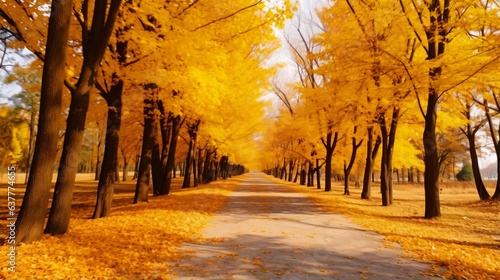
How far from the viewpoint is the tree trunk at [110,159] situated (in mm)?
8984

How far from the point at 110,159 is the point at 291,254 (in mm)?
5958

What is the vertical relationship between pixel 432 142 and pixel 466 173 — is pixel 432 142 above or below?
above

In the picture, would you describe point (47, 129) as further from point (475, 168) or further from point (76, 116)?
point (475, 168)

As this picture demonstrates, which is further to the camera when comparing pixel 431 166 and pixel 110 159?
pixel 431 166

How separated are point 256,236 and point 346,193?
51.5ft

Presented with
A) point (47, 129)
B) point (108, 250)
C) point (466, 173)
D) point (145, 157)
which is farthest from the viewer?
point (466, 173)

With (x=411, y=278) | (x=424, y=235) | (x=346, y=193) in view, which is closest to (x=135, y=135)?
(x=346, y=193)

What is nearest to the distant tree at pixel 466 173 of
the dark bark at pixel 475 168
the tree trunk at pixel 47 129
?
the dark bark at pixel 475 168

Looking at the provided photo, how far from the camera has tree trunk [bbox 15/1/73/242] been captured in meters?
5.31

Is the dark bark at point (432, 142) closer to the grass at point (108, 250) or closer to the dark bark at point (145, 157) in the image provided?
the grass at point (108, 250)

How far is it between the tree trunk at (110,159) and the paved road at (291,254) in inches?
127

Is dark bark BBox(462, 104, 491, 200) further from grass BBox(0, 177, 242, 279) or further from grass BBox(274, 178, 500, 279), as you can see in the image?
grass BBox(0, 177, 242, 279)

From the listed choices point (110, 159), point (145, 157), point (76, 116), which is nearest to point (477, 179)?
point (145, 157)

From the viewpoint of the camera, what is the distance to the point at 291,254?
18.5 ft
